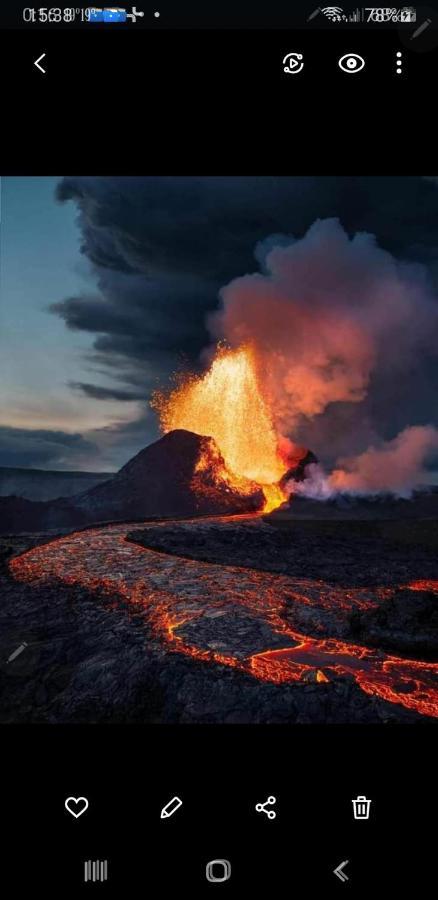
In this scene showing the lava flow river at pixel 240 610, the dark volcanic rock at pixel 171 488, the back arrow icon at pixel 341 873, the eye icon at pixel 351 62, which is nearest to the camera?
the back arrow icon at pixel 341 873

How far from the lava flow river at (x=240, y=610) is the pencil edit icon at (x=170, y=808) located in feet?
12.7

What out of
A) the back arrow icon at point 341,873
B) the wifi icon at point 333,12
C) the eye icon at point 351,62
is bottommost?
the back arrow icon at point 341,873

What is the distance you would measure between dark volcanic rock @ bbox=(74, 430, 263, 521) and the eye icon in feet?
80.0

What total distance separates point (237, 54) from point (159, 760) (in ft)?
15.1

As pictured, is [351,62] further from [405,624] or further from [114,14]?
[405,624]

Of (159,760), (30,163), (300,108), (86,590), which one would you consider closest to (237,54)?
(300,108)

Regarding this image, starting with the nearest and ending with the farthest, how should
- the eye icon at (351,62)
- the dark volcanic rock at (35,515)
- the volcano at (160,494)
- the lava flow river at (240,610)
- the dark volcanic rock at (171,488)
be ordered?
1. the eye icon at (351,62)
2. the lava flow river at (240,610)
3. the dark volcanic rock at (35,515)
4. the volcano at (160,494)
5. the dark volcanic rock at (171,488)

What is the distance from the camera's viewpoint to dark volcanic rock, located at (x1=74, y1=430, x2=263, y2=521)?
1110 inches

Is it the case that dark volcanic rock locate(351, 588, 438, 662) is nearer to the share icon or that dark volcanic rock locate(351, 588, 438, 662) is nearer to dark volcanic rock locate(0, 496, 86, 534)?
the share icon

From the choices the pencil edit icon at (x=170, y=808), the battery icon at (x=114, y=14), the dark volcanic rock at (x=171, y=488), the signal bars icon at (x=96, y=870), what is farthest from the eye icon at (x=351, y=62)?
the dark volcanic rock at (x=171, y=488)

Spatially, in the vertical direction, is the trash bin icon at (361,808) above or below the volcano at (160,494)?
below

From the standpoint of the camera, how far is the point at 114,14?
309cm

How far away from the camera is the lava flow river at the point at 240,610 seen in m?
6.74

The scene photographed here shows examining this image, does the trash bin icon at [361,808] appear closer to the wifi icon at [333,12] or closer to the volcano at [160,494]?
the wifi icon at [333,12]
